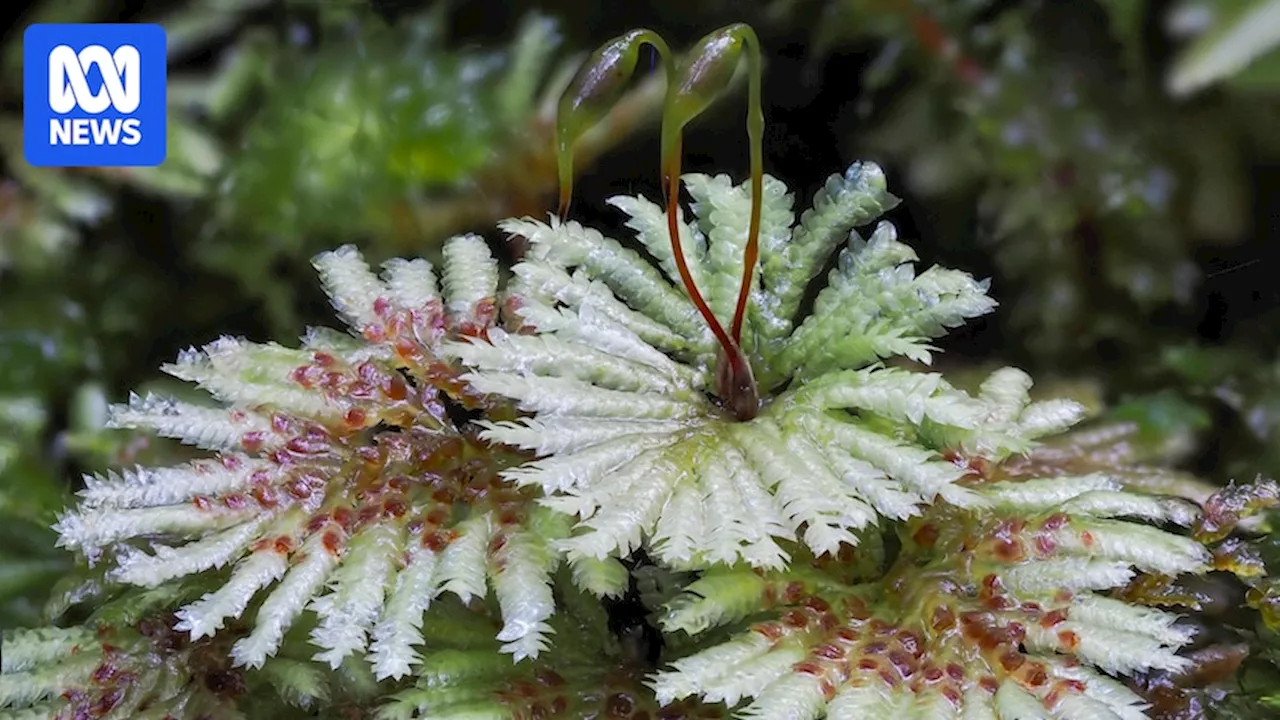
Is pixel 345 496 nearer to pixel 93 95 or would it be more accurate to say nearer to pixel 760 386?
pixel 760 386

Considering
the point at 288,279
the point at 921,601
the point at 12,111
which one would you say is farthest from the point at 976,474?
the point at 12,111

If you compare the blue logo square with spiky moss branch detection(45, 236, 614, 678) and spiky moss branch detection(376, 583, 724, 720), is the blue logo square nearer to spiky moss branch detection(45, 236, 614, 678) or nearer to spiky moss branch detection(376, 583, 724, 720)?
spiky moss branch detection(45, 236, 614, 678)

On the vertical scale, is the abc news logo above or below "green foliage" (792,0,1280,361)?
above

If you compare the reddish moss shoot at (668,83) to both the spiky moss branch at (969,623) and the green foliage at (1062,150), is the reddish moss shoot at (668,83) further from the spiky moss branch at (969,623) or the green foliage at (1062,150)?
the green foliage at (1062,150)

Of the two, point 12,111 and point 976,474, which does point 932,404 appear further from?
point 12,111

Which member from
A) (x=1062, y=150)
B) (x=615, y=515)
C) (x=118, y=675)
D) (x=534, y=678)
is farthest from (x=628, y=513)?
(x=1062, y=150)

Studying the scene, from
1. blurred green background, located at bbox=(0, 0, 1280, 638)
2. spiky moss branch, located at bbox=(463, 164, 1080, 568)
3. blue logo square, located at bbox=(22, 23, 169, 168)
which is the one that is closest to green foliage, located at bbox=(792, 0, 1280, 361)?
blurred green background, located at bbox=(0, 0, 1280, 638)
